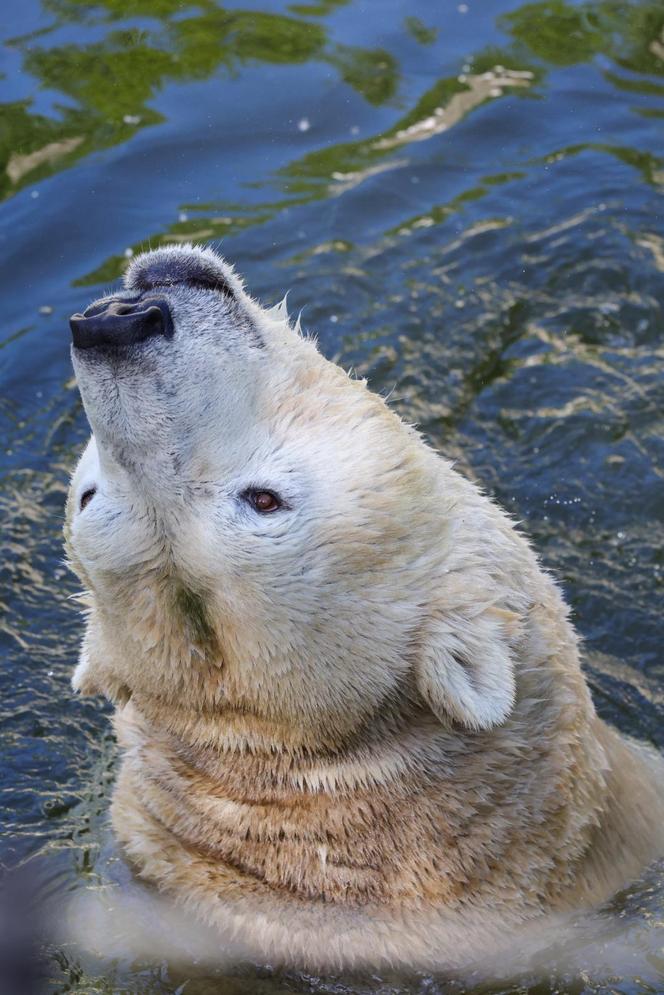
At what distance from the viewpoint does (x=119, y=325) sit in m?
3.93

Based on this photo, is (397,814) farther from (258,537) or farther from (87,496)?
(87,496)

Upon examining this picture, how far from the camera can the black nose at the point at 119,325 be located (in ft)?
12.9

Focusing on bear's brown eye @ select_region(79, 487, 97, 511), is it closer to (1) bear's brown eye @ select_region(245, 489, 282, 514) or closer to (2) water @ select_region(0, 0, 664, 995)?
(1) bear's brown eye @ select_region(245, 489, 282, 514)

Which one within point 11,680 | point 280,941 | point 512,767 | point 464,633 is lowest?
point 11,680

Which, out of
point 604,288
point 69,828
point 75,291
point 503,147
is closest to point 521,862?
point 69,828

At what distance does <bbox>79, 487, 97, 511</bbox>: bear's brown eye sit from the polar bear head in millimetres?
25

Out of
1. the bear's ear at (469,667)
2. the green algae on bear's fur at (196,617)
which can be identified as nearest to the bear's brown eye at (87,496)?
the green algae on bear's fur at (196,617)

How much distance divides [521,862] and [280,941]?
33.0 inches

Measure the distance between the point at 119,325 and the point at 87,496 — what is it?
618 millimetres

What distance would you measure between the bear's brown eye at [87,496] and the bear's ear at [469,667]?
3.61 ft

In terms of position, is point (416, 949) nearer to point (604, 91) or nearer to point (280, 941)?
point (280, 941)

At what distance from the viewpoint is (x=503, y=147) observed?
9.48 meters

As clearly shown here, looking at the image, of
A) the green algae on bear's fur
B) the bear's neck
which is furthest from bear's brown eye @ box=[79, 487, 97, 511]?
the bear's neck

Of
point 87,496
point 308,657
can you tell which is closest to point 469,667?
point 308,657
